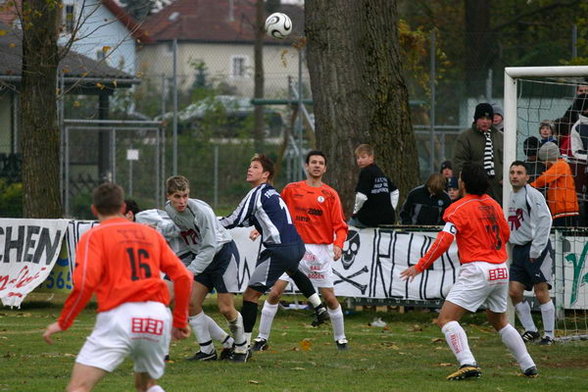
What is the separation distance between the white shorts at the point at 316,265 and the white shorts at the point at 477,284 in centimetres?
267

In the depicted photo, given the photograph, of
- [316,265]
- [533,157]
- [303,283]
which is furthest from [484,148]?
[303,283]

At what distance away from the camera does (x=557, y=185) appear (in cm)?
1353

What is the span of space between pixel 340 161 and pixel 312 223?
12.8 feet

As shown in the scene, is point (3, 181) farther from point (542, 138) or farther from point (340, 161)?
point (542, 138)

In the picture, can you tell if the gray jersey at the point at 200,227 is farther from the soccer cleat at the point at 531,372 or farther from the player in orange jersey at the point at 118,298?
the player in orange jersey at the point at 118,298

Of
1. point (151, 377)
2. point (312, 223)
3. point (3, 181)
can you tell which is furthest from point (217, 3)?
point (151, 377)

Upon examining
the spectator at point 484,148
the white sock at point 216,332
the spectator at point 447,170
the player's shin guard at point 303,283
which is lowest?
the white sock at point 216,332

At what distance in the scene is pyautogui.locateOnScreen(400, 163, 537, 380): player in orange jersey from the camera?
952cm

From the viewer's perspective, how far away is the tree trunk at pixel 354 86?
627 inches

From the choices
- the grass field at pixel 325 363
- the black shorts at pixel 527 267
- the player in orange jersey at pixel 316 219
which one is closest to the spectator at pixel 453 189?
the grass field at pixel 325 363

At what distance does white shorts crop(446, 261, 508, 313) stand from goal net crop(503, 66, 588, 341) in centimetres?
267

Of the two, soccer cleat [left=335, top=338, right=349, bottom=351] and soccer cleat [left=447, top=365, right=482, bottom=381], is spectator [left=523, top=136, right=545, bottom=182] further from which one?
soccer cleat [left=447, top=365, right=482, bottom=381]

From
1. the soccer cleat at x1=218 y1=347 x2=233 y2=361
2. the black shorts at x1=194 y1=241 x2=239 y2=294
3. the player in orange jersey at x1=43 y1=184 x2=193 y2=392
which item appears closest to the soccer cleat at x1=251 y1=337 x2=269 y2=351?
the soccer cleat at x1=218 y1=347 x2=233 y2=361

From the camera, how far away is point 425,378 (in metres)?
9.63
